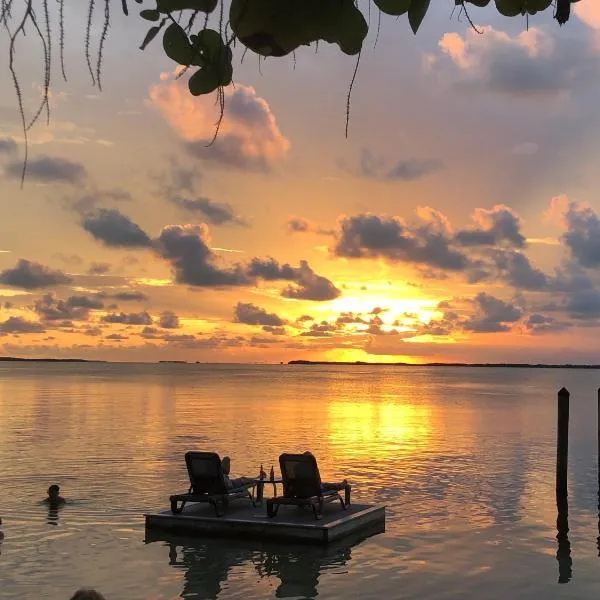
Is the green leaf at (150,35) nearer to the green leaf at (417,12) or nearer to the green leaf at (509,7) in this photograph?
the green leaf at (417,12)

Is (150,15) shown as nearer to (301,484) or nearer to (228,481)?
(301,484)

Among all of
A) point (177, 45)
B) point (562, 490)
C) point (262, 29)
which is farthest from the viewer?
point (562, 490)

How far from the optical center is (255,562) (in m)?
19.6

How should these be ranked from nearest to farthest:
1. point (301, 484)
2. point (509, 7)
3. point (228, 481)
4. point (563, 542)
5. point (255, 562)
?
point (509, 7) < point (255, 562) < point (301, 484) < point (228, 481) < point (563, 542)

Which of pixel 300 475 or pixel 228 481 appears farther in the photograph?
pixel 228 481

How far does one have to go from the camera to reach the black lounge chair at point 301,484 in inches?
794

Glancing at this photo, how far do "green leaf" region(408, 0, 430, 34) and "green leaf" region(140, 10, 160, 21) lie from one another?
1.64ft

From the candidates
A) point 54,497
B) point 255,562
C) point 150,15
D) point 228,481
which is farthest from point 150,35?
point 54,497

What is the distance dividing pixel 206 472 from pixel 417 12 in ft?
67.4

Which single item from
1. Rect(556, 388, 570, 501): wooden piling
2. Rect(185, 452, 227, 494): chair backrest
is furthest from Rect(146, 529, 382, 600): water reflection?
Rect(556, 388, 570, 501): wooden piling

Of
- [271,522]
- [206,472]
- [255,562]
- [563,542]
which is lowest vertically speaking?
[563,542]

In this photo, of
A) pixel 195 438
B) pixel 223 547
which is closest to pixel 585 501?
pixel 223 547

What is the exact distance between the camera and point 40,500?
29016 millimetres

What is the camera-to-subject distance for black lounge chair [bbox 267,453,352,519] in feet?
66.1
